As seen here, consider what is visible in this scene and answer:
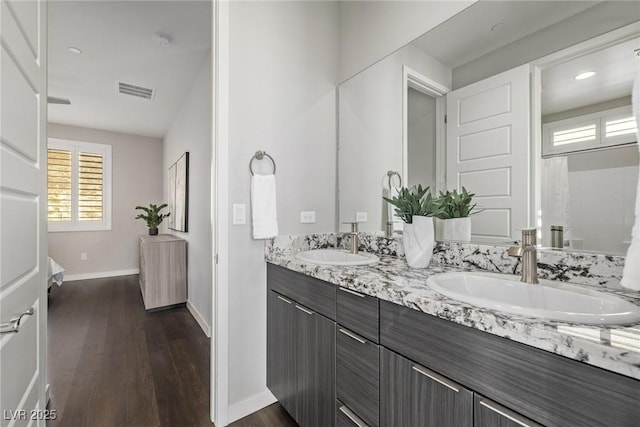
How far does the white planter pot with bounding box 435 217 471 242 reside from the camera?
136cm

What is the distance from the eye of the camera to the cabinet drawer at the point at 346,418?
1075mm

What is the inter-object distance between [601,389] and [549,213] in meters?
0.76

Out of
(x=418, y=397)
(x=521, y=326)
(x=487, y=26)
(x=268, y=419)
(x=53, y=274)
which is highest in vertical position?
(x=487, y=26)

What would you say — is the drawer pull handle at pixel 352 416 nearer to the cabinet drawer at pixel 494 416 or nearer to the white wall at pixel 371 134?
the cabinet drawer at pixel 494 416

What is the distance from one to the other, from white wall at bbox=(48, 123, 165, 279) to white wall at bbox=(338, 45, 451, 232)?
4.95 metres

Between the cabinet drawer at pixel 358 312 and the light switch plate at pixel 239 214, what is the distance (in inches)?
30.0

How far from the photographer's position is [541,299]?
36.2 inches

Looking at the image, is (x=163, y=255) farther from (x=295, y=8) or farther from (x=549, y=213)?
(x=549, y=213)

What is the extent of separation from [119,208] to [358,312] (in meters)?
5.88

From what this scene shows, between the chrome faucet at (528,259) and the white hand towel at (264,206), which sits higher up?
the white hand towel at (264,206)

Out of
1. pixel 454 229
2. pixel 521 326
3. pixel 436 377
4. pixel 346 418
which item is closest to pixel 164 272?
pixel 346 418

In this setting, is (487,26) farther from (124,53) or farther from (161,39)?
(124,53)

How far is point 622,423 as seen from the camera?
0.51m

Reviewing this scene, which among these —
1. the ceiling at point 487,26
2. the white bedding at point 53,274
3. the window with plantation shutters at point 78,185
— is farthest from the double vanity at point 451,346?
the window with plantation shutters at point 78,185
